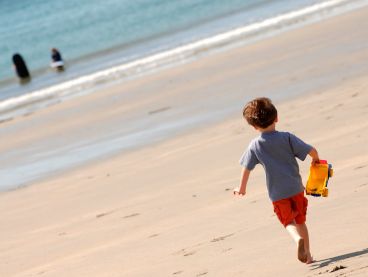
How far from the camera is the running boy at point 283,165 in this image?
5188 millimetres

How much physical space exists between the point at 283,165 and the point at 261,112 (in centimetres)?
40

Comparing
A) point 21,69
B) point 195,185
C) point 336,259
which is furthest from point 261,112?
point 21,69

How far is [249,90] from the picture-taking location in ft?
47.2

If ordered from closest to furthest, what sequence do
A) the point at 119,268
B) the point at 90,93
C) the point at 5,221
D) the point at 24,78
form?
the point at 119,268 → the point at 5,221 → the point at 90,93 → the point at 24,78

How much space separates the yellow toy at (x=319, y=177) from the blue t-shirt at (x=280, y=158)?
3.2 inches

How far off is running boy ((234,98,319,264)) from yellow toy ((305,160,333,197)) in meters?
0.05

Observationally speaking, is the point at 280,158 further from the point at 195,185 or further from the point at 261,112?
the point at 195,185

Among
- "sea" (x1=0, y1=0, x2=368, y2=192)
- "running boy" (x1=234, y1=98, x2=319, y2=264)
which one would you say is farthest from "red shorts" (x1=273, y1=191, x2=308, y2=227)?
"sea" (x1=0, y1=0, x2=368, y2=192)

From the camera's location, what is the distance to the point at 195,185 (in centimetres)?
842

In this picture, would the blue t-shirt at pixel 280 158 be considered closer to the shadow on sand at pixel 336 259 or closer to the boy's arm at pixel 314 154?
the boy's arm at pixel 314 154

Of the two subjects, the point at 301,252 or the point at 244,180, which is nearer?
the point at 301,252

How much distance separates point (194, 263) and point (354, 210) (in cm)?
114

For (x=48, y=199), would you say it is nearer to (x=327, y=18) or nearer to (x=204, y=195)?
(x=204, y=195)

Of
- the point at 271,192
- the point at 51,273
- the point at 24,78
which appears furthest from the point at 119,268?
the point at 24,78
